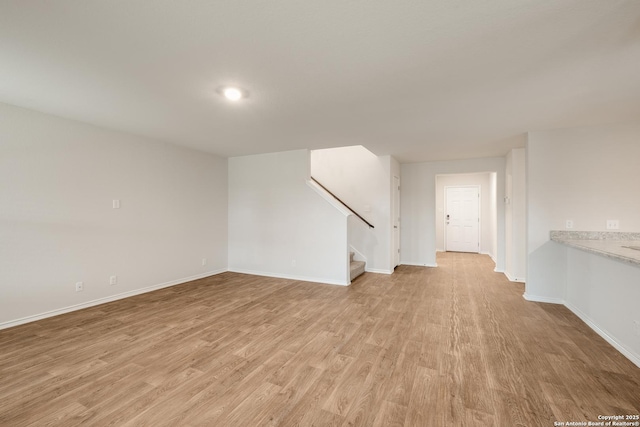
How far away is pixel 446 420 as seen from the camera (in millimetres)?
1595

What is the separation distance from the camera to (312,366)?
2.17 m

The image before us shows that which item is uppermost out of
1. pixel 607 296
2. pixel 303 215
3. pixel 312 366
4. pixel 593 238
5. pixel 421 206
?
pixel 421 206

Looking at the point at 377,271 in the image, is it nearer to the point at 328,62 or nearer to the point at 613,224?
the point at 613,224

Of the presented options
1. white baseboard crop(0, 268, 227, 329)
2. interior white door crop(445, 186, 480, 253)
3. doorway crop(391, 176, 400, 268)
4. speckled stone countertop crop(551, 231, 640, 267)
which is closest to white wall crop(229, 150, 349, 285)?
white baseboard crop(0, 268, 227, 329)

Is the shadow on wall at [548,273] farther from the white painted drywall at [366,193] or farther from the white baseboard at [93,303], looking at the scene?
the white baseboard at [93,303]

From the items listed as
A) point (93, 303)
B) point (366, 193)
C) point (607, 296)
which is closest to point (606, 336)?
point (607, 296)

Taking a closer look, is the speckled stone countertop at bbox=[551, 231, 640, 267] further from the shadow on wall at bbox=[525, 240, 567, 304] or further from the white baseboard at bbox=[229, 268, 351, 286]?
the white baseboard at bbox=[229, 268, 351, 286]

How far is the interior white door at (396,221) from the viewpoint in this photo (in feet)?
18.6

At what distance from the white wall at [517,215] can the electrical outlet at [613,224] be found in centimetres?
115

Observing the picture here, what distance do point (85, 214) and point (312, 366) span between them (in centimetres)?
366

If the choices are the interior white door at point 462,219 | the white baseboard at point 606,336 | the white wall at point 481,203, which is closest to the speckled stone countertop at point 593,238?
the white baseboard at point 606,336

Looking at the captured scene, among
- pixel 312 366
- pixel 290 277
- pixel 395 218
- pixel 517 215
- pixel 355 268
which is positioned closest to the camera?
pixel 312 366

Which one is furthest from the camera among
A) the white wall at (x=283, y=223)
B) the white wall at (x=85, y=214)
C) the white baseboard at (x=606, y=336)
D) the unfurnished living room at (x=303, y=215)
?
the white wall at (x=283, y=223)

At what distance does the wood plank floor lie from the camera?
5.47 ft
